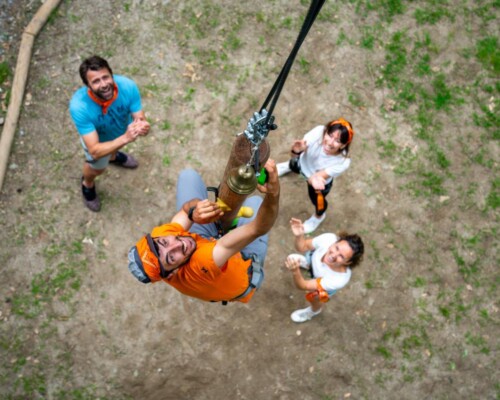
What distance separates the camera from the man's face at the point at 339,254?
14.8ft

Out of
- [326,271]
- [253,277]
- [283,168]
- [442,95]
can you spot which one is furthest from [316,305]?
[442,95]

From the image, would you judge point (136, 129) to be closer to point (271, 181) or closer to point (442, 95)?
point (271, 181)

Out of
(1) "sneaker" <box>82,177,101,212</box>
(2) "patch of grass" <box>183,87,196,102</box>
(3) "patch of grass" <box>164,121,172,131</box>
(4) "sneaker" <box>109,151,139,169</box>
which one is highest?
(2) "patch of grass" <box>183,87,196,102</box>

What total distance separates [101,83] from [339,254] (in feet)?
9.33

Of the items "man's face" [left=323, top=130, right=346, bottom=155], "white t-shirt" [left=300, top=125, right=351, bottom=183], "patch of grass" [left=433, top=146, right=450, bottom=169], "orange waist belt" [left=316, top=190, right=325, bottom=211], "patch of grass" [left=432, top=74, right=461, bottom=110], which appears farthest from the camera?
"patch of grass" [left=432, top=74, right=461, bottom=110]

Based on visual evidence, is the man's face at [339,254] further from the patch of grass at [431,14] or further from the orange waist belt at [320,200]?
the patch of grass at [431,14]

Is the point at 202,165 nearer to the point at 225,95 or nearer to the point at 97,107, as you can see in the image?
the point at 225,95

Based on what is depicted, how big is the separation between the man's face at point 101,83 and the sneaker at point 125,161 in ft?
5.26

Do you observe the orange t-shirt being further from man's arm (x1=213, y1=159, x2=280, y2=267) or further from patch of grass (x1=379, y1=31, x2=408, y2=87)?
patch of grass (x1=379, y1=31, x2=408, y2=87)

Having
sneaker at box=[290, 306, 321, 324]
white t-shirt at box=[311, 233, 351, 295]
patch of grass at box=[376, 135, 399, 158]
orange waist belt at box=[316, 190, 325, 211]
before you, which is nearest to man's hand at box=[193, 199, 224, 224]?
white t-shirt at box=[311, 233, 351, 295]

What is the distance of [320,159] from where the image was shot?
16.7 feet

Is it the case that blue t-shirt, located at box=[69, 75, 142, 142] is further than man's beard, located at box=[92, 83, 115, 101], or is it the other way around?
blue t-shirt, located at box=[69, 75, 142, 142]

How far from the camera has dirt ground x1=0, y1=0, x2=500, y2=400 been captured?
5.41 meters

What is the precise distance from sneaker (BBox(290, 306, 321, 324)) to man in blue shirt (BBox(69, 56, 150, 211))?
2891 millimetres
